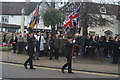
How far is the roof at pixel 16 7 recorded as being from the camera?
47656 millimetres

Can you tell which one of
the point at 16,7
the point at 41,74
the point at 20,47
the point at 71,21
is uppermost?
the point at 16,7

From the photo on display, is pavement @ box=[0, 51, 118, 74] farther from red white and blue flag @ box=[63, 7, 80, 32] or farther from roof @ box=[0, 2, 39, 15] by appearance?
roof @ box=[0, 2, 39, 15]

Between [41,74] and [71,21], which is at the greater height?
[71,21]

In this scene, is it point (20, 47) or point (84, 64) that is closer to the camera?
point (84, 64)

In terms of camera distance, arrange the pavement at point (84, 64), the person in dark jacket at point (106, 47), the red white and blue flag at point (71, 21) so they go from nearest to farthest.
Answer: the pavement at point (84, 64) < the red white and blue flag at point (71, 21) < the person in dark jacket at point (106, 47)

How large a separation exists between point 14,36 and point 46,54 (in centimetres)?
315

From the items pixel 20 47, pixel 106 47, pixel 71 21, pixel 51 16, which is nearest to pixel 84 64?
pixel 71 21

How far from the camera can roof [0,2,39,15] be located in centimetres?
4766

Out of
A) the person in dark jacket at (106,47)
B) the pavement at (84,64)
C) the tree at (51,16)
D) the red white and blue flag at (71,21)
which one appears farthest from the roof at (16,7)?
the pavement at (84,64)

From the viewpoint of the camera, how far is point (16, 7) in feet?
161

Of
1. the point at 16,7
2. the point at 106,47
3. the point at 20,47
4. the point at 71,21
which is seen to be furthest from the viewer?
the point at 16,7

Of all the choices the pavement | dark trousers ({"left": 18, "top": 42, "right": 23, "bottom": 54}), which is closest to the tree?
dark trousers ({"left": 18, "top": 42, "right": 23, "bottom": 54})

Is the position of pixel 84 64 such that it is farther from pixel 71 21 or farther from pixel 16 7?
pixel 16 7

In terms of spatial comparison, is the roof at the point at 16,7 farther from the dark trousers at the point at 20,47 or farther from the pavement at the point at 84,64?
the pavement at the point at 84,64
